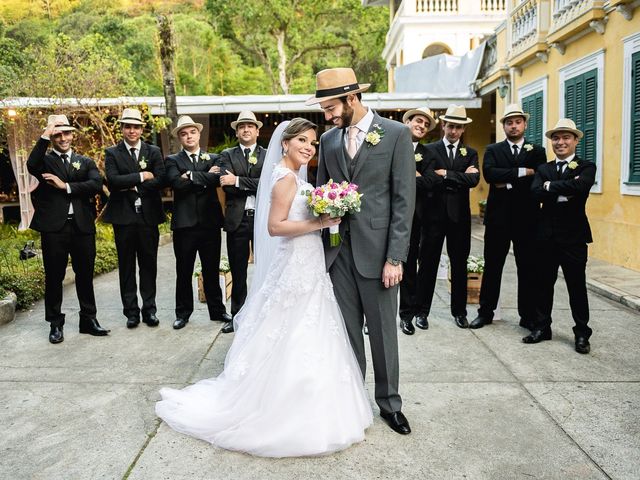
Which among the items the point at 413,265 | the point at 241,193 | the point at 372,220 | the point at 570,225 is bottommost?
the point at 413,265

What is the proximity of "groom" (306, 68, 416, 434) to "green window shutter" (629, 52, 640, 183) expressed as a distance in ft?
20.9

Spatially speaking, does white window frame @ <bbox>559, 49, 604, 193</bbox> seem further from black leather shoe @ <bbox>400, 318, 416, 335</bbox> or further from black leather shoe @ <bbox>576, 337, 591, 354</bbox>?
black leather shoe @ <bbox>400, 318, 416, 335</bbox>

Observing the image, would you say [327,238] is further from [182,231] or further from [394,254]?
[182,231]

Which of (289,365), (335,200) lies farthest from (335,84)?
(289,365)

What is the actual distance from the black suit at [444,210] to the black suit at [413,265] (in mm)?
37

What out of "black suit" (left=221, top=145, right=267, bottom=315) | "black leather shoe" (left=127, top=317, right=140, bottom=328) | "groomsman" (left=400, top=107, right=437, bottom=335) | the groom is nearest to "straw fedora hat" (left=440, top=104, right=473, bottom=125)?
"groomsman" (left=400, top=107, right=437, bottom=335)

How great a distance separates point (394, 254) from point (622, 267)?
271 inches

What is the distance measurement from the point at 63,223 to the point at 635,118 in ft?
26.0

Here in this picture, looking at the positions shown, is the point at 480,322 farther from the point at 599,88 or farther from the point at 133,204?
the point at 599,88

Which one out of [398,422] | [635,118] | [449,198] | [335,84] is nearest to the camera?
[335,84]

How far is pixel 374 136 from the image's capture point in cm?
360

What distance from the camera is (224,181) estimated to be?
5.75 m

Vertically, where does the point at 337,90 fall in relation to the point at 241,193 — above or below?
above

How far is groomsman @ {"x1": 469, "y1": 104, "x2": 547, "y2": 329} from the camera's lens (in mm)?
5672
